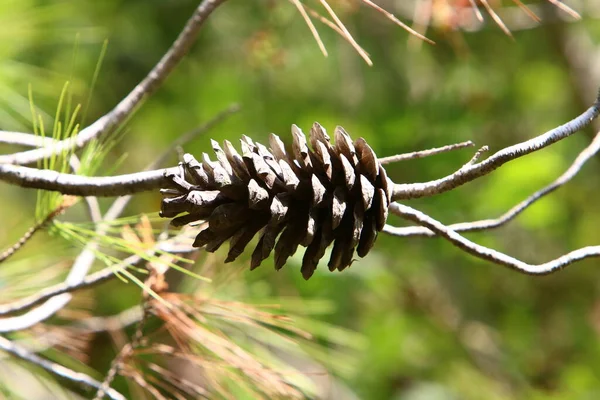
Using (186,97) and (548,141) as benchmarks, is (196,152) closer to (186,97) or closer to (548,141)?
(186,97)

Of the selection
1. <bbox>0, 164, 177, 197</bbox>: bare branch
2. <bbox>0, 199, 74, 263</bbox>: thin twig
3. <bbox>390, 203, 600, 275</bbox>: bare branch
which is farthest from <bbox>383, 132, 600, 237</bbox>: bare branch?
<bbox>0, 199, 74, 263</bbox>: thin twig

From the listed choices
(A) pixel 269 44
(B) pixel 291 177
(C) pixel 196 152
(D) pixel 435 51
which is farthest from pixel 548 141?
(D) pixel 435 51

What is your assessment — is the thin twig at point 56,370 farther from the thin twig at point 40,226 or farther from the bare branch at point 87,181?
the bare branch at point 87,181

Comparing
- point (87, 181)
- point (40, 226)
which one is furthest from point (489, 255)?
point (40, 226)

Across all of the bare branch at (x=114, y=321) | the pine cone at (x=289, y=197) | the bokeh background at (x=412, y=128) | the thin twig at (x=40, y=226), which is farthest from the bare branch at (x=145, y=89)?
the bokeh background at (x=412, y=128)

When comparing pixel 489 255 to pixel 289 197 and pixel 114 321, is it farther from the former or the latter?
pixel 114 321
